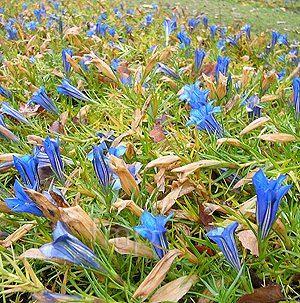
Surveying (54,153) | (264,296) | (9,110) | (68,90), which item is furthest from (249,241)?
(9,110)

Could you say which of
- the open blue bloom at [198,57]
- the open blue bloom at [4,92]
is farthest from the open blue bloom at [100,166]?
the open blue bloom at [198,57]

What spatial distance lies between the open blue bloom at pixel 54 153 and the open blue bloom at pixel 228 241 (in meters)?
0.73

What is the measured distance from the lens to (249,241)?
104 centimetres

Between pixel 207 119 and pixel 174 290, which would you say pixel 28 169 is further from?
pixel 207 119

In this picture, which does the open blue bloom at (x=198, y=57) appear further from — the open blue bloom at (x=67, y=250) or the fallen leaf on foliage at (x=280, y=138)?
the open blue bloom at (x=67, y=250)

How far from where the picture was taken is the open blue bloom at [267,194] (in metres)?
0.80

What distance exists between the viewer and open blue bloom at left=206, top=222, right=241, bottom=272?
0.86 meters

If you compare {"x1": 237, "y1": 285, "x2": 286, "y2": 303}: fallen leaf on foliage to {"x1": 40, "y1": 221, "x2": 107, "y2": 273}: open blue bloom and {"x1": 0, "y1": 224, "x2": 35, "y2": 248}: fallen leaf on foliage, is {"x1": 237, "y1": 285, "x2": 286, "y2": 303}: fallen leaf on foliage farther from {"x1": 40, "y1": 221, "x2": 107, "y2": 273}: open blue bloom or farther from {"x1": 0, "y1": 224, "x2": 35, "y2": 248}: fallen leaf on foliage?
{"x1": 0, "y1": 224, "x2": 35, "y2": 248}: fallen leaf on foliage

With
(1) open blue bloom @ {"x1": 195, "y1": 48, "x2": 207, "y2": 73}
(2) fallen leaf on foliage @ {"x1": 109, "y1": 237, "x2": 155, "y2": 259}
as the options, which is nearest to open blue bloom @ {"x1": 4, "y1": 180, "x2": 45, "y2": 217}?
(2) fallen leaf on foliage @ {"x1": 109, "y1": 237, "x2": 155, "y2": 259}

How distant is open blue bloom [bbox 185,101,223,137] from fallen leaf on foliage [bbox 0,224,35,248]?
81cm

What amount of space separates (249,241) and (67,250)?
64cm

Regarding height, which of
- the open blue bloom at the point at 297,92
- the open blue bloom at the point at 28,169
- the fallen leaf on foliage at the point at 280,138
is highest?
the open blue bloom at the point at 297,92

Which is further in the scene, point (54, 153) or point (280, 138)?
point (280, 138)

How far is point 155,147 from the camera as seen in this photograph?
1.54 metres
